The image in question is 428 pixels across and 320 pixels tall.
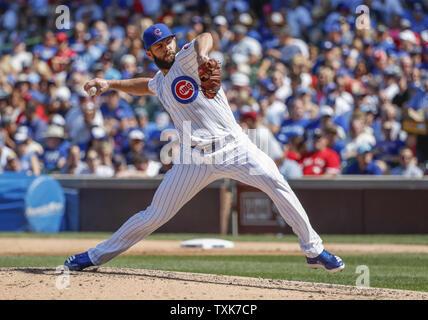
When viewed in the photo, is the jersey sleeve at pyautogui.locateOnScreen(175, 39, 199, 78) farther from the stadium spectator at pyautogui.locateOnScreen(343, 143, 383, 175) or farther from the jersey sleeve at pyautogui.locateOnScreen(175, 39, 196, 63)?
the stadium spectator at pyautogui.locateOnScreen(343, 143, 383, 175)

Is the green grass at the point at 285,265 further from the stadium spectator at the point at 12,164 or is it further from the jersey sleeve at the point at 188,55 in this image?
the stadium spectator at the point at 12,164

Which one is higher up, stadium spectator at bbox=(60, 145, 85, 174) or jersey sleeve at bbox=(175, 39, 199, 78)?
jersey sleeve at bbox=(175, 39, 199, 78)

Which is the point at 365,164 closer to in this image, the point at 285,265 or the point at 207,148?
the point at 285,265

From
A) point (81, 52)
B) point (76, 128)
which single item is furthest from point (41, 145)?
point (81, 52)

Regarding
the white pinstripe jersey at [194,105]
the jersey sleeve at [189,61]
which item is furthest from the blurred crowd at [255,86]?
the jersey sleeve at [189,61]

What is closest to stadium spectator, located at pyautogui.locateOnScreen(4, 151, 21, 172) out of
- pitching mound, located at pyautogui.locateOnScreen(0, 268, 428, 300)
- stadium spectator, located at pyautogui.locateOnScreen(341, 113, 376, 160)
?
stadium spectator, located at pyautogui.locateOnScreen(341, 113, 376, 160)
